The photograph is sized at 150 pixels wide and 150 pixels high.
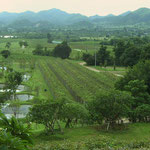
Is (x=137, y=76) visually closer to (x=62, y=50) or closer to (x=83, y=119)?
(x=83, y=119)

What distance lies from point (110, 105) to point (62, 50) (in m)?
52.6

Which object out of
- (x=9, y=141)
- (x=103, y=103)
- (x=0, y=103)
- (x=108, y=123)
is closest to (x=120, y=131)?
(x=108, y=123)

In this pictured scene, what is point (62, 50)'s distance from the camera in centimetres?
6938

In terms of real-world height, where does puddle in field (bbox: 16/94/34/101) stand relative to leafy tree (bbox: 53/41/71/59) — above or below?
below

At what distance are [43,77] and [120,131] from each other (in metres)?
26.9

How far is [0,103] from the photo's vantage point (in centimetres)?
2381

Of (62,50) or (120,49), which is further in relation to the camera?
(62,50)

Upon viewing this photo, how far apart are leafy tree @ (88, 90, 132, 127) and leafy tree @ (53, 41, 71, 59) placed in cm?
5163

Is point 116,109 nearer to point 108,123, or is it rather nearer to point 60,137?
point 108,123

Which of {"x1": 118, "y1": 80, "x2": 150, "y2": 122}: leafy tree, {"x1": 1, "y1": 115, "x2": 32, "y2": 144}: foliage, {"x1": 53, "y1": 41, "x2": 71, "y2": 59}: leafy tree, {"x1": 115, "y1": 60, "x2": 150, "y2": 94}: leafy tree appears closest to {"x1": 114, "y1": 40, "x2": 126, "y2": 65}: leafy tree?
{"x1": 53, "y1": 41, "x2": 71, "y2": 59}: leafy tree

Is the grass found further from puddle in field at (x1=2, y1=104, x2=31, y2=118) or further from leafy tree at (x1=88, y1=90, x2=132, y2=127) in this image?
puddle in field at (x1=2, y1=104, x2=31, y2=118)

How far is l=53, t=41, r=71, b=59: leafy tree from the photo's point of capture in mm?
69188

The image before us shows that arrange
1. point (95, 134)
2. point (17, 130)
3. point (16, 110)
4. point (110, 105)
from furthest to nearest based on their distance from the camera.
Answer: point (16, 110)
point (110, 105)
point (95, 134)
point (17, 130)

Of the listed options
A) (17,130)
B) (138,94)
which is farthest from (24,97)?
(17,130)
